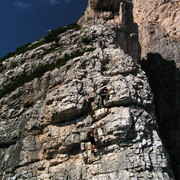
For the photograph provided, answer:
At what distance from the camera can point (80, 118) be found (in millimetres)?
18359

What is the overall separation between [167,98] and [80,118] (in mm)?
20254

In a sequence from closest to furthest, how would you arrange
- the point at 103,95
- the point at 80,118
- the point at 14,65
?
1. the point at 103,95
2. the point at 80,118
3. the point at 14,65

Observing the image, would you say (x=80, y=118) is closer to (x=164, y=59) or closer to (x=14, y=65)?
(x=14, y=65)

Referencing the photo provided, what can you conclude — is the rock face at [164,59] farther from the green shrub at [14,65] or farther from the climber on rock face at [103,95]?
the green shrub at [14,65]

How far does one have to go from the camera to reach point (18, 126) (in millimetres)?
20047

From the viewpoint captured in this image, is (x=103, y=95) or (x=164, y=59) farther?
(x=164, y=59)

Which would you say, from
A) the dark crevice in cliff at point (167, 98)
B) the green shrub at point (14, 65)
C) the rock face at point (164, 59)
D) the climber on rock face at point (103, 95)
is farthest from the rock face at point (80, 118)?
the rock face at point (164, 59)

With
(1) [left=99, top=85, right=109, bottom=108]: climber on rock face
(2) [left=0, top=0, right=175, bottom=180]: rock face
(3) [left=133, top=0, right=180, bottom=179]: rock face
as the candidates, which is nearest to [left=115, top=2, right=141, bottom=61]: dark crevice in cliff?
(2) [left=0, top=0, right=175, bottom=180]: rock face

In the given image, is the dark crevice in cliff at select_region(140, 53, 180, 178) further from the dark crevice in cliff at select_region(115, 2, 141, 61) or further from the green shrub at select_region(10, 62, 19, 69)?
the green shrub at select_region(10, 62, 19, 69)

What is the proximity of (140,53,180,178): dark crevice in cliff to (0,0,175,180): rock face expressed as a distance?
13.0 metres

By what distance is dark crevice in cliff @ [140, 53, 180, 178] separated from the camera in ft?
99.0

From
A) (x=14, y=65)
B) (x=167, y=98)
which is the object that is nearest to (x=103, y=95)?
(x=14, y=65)

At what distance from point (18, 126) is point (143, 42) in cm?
3120

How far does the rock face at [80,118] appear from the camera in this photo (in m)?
15.7
